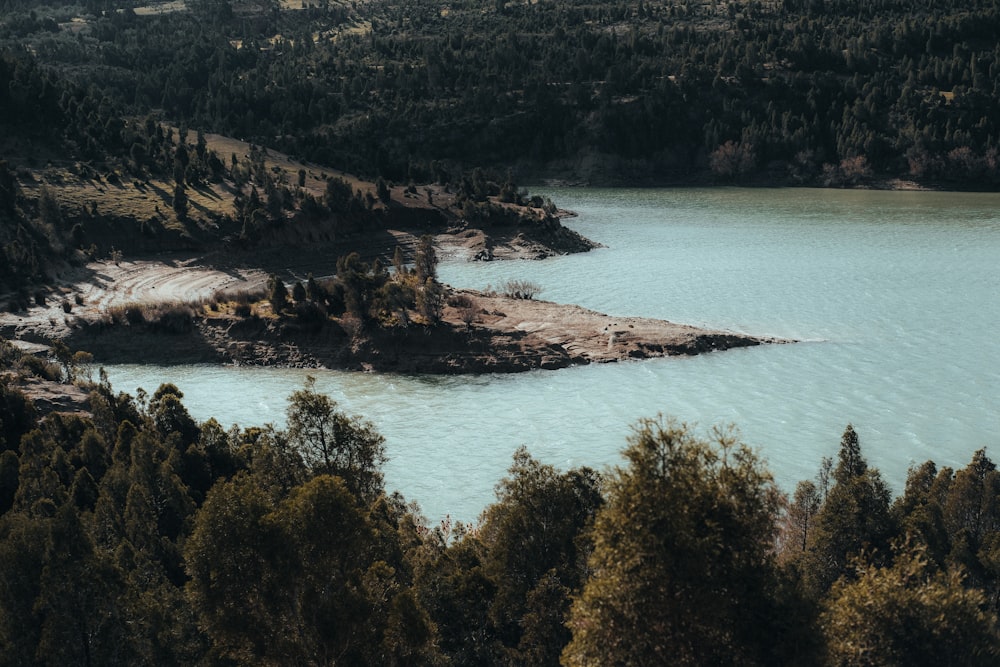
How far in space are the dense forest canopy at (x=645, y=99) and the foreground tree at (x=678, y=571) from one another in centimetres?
13821

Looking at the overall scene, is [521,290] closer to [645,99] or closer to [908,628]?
[908,628]

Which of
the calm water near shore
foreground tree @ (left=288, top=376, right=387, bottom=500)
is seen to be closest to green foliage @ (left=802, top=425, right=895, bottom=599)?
foreground tree @ (left=288, top=376, right=387, bottom=500)

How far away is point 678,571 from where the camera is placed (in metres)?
19.5

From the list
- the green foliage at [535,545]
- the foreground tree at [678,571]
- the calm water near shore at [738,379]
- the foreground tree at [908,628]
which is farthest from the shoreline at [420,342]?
the foreground tree at [678,571]

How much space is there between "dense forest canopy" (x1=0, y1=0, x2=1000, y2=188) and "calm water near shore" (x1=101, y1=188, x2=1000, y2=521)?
2394 inches

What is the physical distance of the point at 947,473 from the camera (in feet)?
120

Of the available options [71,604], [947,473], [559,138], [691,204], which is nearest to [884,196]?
[691,204]

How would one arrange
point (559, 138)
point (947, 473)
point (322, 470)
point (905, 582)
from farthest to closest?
1. point (559, 138)
2. point (947, 473)
3. point (322, 470)
4. point (905, 582)

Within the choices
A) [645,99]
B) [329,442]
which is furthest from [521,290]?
[645,99]

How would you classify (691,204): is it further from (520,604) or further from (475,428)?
(520,604)

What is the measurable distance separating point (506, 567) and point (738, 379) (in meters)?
37.1

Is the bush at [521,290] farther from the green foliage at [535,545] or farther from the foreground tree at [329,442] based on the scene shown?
the green foliage at [535,545]

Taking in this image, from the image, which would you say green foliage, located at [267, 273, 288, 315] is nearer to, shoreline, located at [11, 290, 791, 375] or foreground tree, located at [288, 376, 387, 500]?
shoreline, located at [11, 290, 791, 375]

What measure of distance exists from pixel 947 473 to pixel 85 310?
6324 cm
